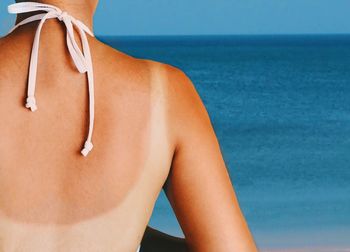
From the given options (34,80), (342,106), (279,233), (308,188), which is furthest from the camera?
(342,106)

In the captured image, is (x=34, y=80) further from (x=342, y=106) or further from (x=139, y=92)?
(x=342, y=106)

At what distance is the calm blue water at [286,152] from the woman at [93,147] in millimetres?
6130

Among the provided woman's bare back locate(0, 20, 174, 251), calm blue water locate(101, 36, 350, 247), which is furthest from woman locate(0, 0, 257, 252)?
calm blue water locate(101, 36, 350, 247)

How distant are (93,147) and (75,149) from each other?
2cm

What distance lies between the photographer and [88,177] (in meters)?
1.02

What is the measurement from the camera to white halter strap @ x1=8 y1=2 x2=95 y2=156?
995 millimetres

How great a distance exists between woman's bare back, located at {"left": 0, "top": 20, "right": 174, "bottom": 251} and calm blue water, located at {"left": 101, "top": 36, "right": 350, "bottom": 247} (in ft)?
20.2

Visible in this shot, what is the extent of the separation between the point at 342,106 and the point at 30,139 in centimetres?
2086

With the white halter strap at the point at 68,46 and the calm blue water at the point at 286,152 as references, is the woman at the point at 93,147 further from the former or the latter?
the calm blue water at the point at 286,152

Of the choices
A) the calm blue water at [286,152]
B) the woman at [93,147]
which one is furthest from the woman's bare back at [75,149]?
the calm blue water at [286,152]

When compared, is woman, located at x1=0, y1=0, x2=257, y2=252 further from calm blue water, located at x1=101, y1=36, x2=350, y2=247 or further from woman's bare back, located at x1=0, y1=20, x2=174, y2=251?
calm blue water, located at x1=101, y1=36, x2=350, y2=247

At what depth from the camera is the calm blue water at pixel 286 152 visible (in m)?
8.36

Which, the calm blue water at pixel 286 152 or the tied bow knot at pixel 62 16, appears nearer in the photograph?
the tied bow knot at pixel 62 16

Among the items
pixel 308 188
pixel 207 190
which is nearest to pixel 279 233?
pixel 308 188
